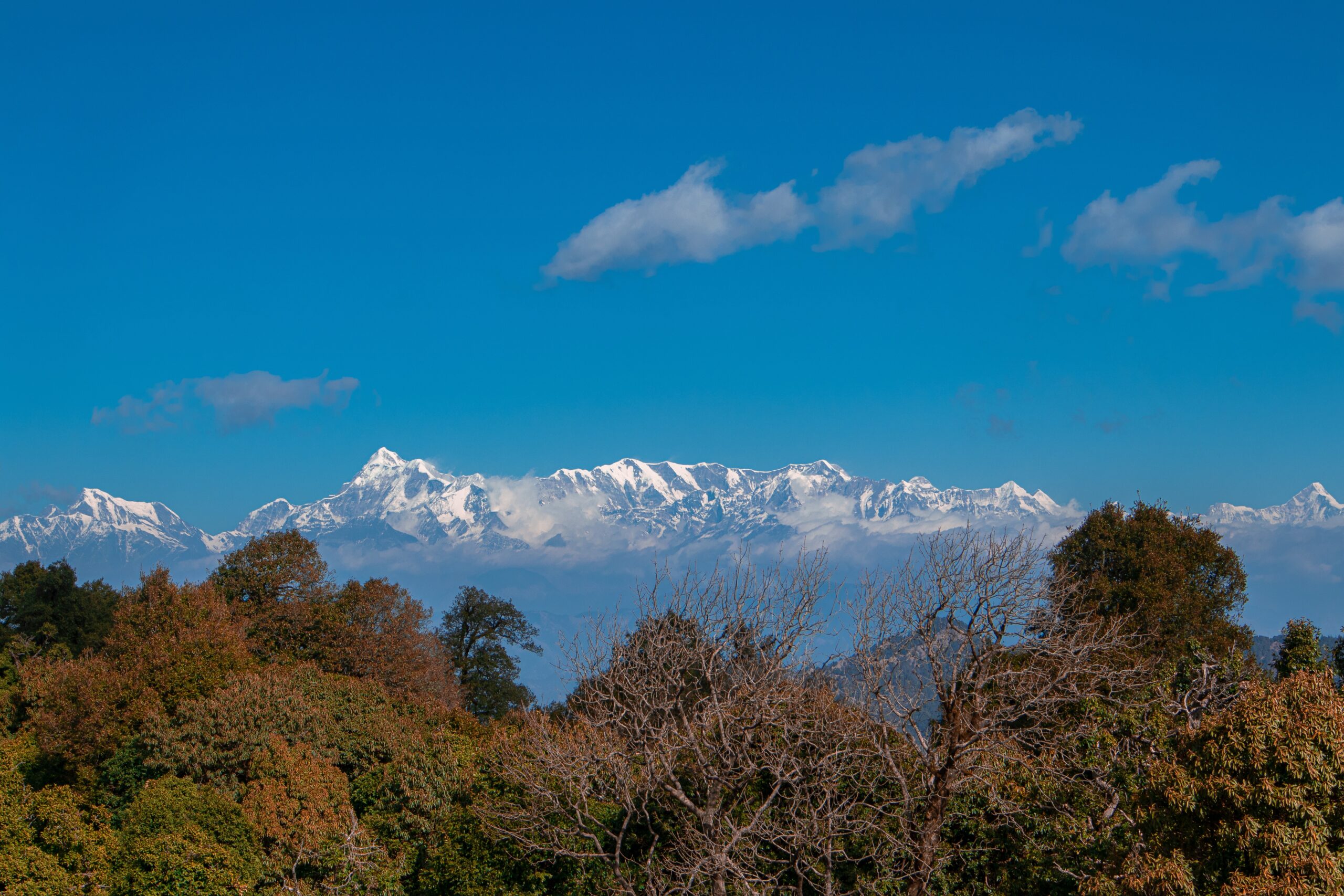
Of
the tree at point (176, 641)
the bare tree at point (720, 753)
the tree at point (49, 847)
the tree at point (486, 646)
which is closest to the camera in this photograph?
the bare tree at point (720, 753)

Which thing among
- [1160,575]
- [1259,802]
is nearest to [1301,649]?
[1259,802]

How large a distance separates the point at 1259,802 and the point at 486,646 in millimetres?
51610

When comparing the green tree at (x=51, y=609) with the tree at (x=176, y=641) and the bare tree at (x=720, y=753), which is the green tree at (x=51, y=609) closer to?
the tree at (x=176, y=641)

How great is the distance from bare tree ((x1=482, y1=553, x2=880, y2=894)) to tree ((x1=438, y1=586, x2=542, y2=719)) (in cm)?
3683

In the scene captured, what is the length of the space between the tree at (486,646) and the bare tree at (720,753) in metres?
36.8

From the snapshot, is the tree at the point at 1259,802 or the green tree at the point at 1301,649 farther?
the green tree at the point at 1301,649

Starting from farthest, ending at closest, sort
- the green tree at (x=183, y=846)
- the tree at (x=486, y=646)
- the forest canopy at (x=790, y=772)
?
1. the tree at (x=486, y=646)
2. the green tree at (x=183, y=846)
3. the forest canopy at (x=790, y=772)

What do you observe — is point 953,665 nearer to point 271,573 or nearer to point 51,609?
point 271,573

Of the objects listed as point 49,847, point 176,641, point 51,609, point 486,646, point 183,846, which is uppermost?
point 176,641

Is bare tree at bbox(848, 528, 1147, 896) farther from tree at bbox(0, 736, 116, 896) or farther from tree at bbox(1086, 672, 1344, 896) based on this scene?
tree at bbox(0, 736, 116, 896)

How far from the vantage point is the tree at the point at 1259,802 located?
977cm

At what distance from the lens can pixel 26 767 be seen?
34312 mm

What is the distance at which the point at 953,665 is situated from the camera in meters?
16.1

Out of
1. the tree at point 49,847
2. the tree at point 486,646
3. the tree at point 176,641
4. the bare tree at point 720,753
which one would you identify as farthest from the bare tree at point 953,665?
the tree at point 486,646
